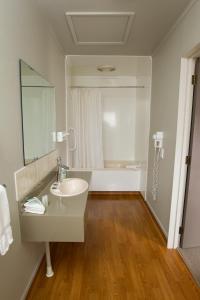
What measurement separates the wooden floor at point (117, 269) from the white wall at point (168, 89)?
1.27 ft

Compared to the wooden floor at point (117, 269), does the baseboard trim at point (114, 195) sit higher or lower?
higher

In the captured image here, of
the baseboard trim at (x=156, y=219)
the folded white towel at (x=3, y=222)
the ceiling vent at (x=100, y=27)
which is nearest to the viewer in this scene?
the folded white towel at (x=3, y=222)

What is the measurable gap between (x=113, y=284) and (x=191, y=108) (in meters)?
1.87

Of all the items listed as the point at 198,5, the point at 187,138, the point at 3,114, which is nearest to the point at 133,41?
the point at 198,5

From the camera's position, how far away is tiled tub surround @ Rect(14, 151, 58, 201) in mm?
1407

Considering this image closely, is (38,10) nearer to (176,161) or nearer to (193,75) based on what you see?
(193,75)

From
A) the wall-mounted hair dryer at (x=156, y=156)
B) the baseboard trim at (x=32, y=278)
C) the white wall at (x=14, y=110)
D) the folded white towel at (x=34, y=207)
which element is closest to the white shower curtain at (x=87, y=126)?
the wall-mounted hair dryer at (x=156, y=156)

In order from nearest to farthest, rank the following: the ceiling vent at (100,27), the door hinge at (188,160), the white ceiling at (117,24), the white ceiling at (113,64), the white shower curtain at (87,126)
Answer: the white ceiling at (117,24)
the ceiling vent at (100,27)
the door hinge at (188,160)
the white ceiling at (113,64)
the white shower curtain at (87,126)

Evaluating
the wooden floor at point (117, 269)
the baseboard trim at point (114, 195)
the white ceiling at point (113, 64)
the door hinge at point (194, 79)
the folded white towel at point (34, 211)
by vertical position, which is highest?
the white ceiling at point (113, 64)

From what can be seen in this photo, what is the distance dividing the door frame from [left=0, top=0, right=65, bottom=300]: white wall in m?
1.46

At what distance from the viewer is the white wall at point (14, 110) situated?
118 cm

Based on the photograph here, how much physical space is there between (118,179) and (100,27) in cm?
258

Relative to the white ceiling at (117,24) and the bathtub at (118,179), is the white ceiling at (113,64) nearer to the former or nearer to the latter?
the white ceiling at (117,24)

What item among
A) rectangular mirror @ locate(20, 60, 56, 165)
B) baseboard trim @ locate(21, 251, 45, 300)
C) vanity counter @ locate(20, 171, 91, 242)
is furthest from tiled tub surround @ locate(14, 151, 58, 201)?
baseboard trim @ locate(21, 251, 45, 300)
